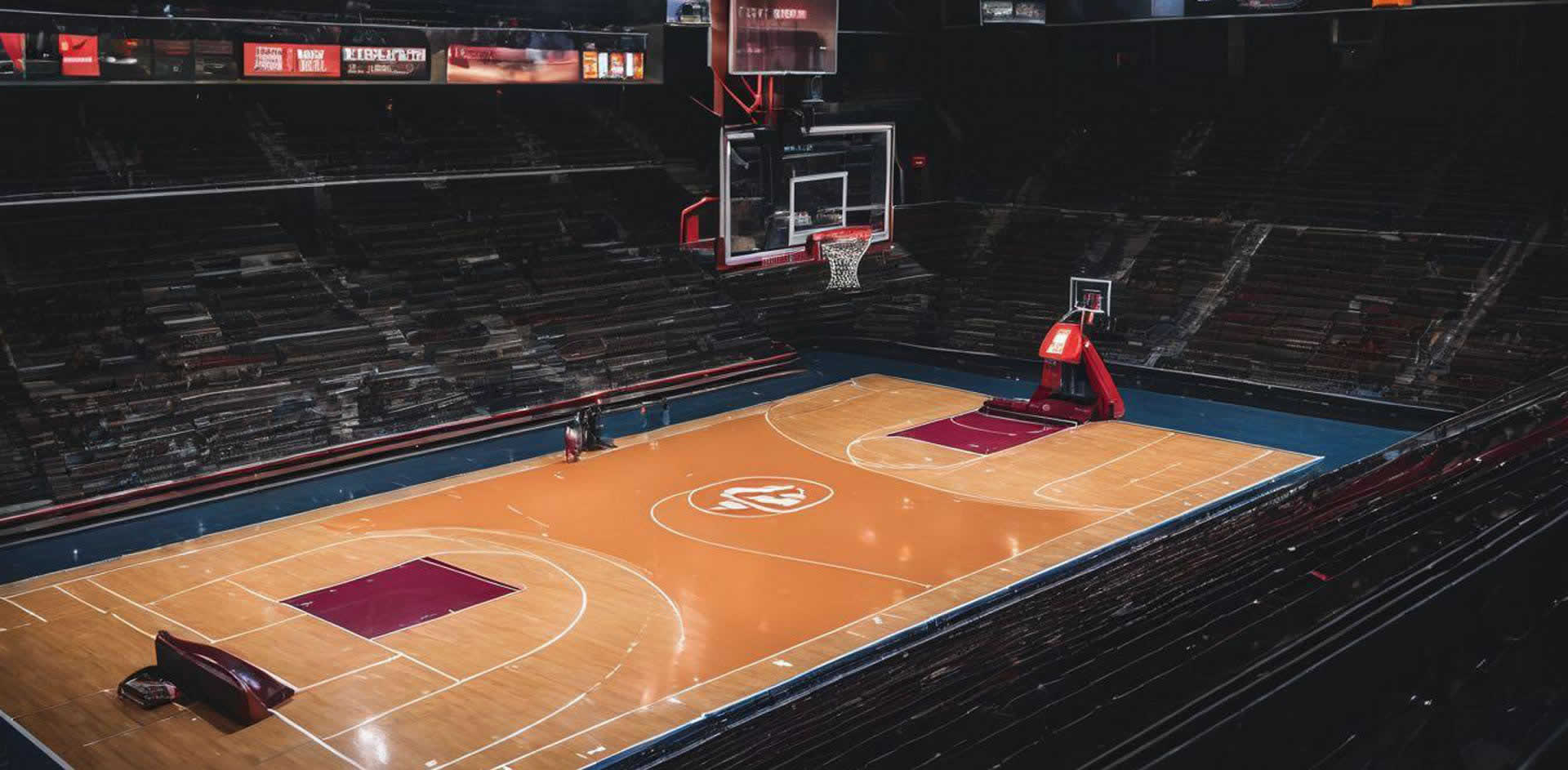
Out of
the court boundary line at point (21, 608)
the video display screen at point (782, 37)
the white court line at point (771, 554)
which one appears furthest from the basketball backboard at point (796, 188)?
the court boundary line at point (21, 608)

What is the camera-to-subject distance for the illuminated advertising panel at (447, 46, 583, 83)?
68.4 feet

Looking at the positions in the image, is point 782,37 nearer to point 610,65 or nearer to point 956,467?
point 610,65

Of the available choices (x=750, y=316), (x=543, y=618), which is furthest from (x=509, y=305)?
(x=543, y=618)

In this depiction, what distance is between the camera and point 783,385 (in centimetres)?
2295

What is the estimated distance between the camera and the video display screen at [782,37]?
16984 mm

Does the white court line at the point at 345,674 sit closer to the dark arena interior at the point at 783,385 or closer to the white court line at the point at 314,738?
the dark arena interior at the point at 783,385

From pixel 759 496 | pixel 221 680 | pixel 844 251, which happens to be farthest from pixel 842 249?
pixel 221 680

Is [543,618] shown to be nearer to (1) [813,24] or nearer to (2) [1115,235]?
(1) [813,24]

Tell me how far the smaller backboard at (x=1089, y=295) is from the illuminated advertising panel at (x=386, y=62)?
34.5 ft

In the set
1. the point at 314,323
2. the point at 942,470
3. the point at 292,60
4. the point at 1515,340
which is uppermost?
the point at 292,60

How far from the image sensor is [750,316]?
25.2 metres

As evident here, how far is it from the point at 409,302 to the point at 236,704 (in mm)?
11670

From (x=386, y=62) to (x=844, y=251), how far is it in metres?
7.33

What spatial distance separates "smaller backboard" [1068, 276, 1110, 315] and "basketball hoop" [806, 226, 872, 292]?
3404mm
